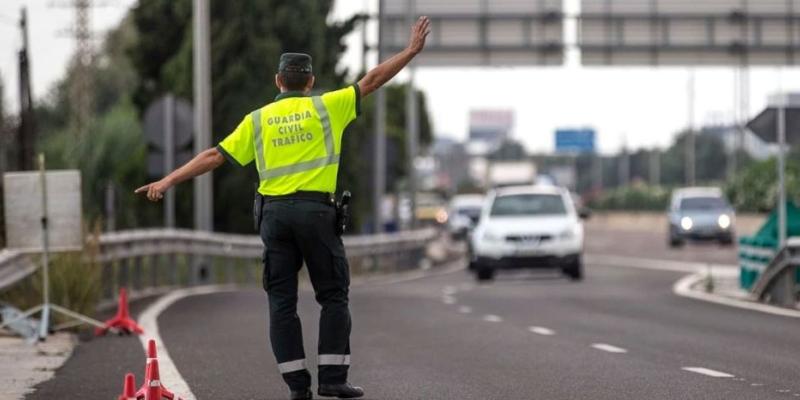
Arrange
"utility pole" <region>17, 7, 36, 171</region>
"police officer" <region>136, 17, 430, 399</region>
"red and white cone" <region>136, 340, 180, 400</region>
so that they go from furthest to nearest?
"utility pole" <region>17, 7, 36, 171</region>
"police officer" <region>136, 17, 430, 399</region>
"red and white cone" <region>136, 340, 180, 400</region>

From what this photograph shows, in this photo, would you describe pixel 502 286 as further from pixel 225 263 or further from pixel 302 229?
pixel 302 229

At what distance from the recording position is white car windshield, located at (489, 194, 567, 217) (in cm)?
3300

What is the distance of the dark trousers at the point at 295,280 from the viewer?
10.0 meters

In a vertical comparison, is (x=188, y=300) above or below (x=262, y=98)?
below

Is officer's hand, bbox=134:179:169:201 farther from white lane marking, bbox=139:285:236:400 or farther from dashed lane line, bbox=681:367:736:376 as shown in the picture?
dashed lane line, bbox=681:367:736:376

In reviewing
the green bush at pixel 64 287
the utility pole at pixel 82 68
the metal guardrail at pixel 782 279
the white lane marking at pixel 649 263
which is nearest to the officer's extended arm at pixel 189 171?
the green bush at pixel 64 287

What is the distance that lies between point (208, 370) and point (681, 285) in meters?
16.6

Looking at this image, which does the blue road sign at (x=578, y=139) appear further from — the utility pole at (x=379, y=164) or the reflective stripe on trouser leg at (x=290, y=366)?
the reflective stripe on trouser leg at (x=290, y=366)

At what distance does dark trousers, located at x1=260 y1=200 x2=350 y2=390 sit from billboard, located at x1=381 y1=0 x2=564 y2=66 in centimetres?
3265

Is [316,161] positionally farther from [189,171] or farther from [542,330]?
[542,330]

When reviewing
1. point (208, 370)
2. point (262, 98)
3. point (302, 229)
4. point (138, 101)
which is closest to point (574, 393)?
point (302, 229)

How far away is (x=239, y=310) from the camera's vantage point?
2089 cm

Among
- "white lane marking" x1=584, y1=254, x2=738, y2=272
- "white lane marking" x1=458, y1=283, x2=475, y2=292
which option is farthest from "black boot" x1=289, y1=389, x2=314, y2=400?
"white lane marking" x1=584, y1=254, x2=738, y2=272

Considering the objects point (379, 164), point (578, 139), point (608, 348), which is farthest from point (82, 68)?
point (578, 139)
